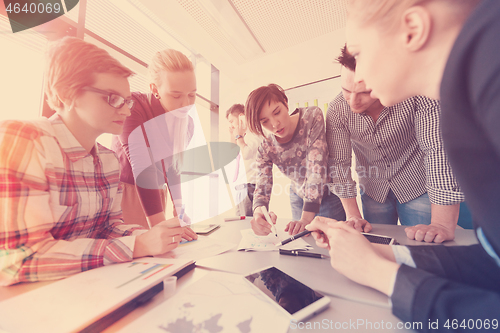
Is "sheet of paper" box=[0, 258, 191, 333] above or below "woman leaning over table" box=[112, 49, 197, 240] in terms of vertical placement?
below

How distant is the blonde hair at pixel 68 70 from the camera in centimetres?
71

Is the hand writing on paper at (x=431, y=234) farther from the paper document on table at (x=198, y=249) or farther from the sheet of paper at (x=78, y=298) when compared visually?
the sheet of paper at (x=78, y=298)

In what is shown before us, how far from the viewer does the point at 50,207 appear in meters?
0.57

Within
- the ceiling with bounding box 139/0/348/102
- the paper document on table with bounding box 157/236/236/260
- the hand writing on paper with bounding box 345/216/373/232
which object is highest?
the ceiling with bounding box 139/0/348/102

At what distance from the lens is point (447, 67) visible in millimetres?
263

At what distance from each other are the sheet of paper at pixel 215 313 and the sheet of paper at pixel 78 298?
6 cm

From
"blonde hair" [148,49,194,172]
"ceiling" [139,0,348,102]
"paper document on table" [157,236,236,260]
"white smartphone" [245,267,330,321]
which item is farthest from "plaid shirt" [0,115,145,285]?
"ceiling" [139,0,348,102]

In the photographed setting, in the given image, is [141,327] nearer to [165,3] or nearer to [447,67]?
[447,67]

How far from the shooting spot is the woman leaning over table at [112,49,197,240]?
3.60 feet

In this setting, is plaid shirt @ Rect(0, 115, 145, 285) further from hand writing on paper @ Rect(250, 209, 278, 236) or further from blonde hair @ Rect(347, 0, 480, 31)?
blonde hair @ Rect(347, 0, 480, 31)

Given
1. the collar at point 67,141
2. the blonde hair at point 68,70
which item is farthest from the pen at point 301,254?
the blonde hair at point 68,70

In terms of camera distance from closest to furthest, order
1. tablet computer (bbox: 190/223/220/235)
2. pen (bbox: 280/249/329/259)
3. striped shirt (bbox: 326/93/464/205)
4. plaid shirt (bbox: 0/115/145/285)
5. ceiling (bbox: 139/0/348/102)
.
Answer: plaid shirt (bbox: 0/115/145/285)
pen (bbox: 280/249/329/259)
striped shirt (bbox: 326/93/464/205)
tablet computer (bbox: 190/223/220/235)
ceiling (bbox: 139/0/348/102)

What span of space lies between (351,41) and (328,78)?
237 cm

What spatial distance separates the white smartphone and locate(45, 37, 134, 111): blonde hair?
0.87 meters
